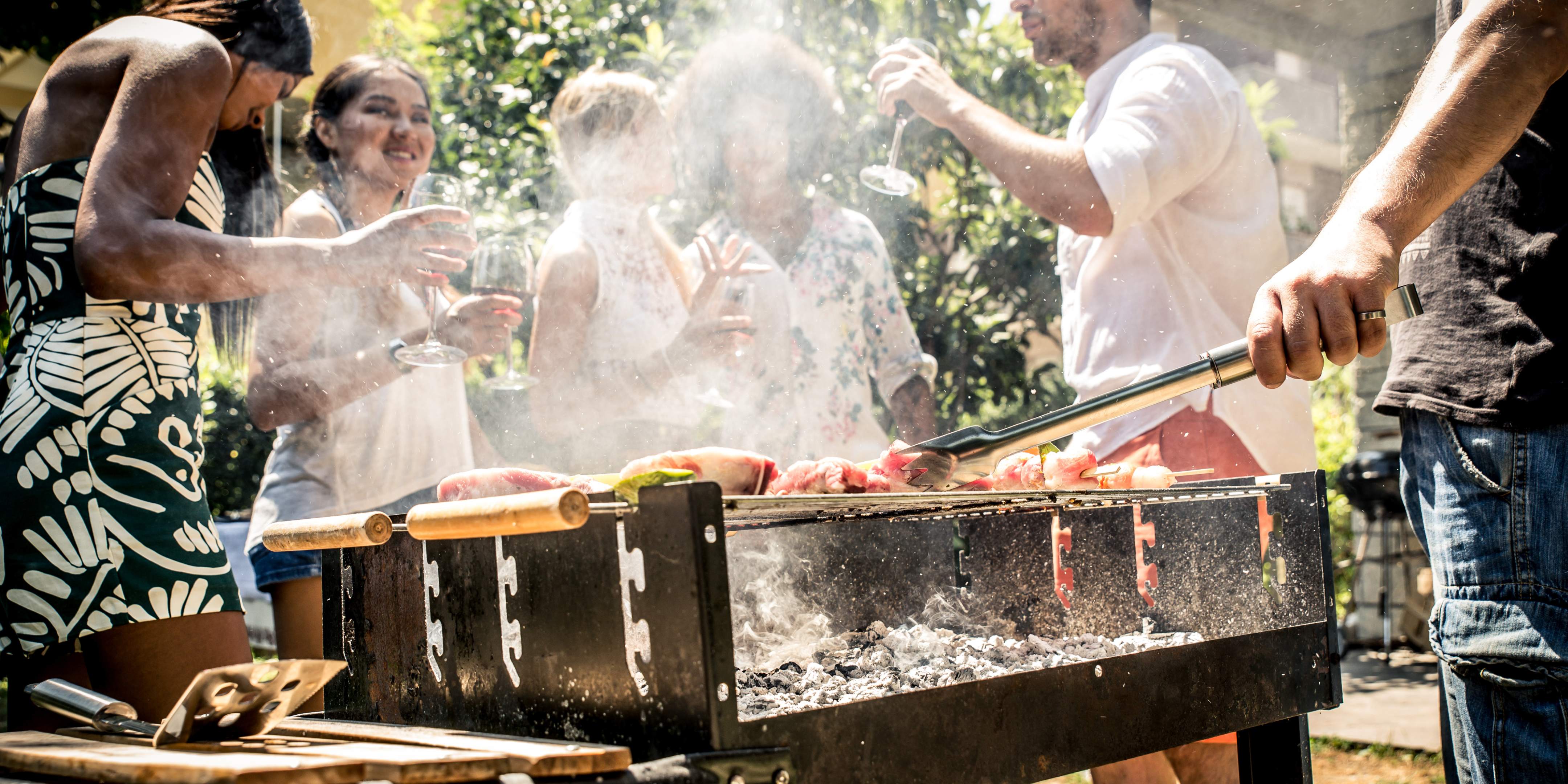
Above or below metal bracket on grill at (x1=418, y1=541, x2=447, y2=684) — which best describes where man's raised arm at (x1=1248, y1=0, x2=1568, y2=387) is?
above

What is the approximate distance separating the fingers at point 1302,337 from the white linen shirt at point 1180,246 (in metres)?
1.12

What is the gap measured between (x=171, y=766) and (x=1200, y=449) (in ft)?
7.07

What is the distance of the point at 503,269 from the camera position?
2436 millimetres

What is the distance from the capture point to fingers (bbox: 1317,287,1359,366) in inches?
53.2

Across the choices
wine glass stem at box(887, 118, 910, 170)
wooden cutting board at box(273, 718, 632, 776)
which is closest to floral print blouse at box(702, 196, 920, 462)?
wine glass stem at box(887, 118, 910, 170)

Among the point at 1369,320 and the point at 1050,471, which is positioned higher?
the point at 1369,320

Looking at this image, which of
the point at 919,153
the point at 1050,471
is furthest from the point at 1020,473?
the point at 919,153

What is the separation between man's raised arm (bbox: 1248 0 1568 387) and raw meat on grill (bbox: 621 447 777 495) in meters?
0.71

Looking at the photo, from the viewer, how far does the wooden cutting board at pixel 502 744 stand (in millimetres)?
953

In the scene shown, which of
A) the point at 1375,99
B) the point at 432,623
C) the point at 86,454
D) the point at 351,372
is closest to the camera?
the point at 432,623

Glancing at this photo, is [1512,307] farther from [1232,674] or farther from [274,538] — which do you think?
[274,538]

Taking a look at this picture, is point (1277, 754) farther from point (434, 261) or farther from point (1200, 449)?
point (434, 261)

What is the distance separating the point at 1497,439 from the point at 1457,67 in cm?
55

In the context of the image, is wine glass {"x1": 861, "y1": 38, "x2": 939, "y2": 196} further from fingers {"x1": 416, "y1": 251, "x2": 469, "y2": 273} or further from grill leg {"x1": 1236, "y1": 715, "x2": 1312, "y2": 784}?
grill leg {"x1": 1236, "y1": 715, "x2": 1312, "y2": 784}
